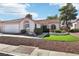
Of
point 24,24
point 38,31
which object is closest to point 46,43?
point 38,31

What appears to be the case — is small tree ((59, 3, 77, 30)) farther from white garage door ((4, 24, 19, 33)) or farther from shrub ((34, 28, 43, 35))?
white garage door ((4, 24, 19, 33))

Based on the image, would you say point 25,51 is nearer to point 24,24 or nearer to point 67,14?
point 24,24

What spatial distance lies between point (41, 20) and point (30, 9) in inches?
6.4

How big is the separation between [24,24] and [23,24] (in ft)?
0.04

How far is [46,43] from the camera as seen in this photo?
2680 mm

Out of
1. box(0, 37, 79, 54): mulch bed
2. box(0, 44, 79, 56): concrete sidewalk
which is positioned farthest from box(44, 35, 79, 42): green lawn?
box(0, 44, 79, 56): concrete sidewalk

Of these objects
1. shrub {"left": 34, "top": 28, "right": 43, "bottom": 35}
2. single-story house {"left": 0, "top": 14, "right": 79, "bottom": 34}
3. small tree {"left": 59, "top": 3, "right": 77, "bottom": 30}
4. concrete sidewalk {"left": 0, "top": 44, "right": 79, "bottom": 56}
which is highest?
small tree {"left": 59, "top": 3, "right": 77, "bottom": 30}

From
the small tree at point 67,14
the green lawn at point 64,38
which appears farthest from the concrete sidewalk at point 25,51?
the small tree at point 67,14

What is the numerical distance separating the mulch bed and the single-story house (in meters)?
0.09

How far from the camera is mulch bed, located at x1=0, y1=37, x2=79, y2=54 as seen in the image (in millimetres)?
2652

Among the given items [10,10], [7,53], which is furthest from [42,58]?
[10,10]

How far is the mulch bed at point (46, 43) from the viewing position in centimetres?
265

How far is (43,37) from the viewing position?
2.69 metres

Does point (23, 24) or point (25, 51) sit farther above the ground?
point (23, 24)
